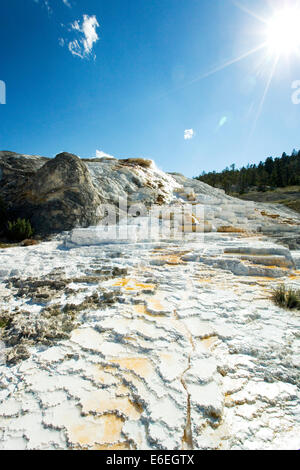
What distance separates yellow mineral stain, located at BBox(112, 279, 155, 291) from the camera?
3188 mm

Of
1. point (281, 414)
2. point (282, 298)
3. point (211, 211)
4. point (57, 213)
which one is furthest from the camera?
point (211, 211)

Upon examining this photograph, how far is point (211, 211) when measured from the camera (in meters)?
10.6

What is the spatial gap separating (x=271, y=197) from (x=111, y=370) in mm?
40276

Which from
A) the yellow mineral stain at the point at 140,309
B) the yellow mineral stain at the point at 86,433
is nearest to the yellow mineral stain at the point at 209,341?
the yellow mineral stain at the point at 140,309

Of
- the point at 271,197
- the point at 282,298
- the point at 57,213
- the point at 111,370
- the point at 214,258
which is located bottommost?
the point at 111,370

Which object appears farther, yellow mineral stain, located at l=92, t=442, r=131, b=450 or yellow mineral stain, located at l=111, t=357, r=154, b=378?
yellow mineral stain, located at l=111, t=357, r=154, b=378

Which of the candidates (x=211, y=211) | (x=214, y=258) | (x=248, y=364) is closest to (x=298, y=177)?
(x=211, y=211)

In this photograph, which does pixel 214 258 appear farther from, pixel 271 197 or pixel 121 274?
pixel 271 197

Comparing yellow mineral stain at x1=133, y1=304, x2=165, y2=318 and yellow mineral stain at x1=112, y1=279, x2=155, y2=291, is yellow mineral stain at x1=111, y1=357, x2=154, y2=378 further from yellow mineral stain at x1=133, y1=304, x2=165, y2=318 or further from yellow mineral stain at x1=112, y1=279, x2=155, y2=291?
yellow mineral stain at x1=112, y1=279, x2=155, y2=291

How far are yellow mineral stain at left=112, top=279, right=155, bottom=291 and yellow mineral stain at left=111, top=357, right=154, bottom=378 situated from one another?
142 cm

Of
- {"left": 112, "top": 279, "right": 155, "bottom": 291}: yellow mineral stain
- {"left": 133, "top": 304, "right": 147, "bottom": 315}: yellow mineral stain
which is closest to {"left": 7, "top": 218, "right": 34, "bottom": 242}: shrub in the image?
{"left": 112, "top": 279, "right": 155, "bottom": 291}: yellow mineral stain

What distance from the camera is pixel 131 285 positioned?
10.9 feet

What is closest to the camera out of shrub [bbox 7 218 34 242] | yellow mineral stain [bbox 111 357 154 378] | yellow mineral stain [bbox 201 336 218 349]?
yellow mineral stain [bbox 111 357 154 378]

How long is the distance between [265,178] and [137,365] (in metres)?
Result: 52.1
